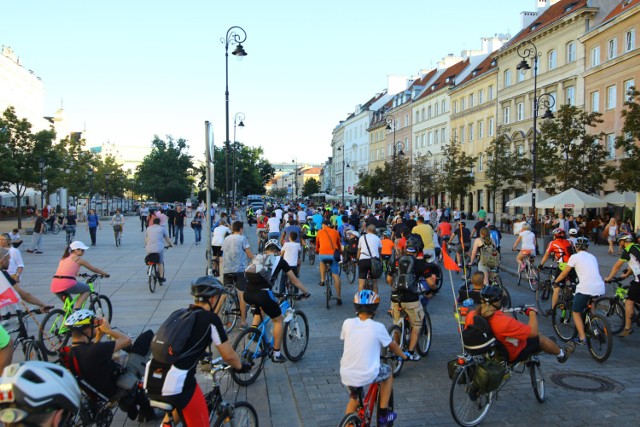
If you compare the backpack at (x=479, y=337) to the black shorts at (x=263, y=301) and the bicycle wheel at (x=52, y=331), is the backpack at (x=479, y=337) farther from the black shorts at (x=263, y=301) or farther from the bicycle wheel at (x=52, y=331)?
the bicycle wheel at (x=52, y=331)

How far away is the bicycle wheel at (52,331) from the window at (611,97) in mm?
35107

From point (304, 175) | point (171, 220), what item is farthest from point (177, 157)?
point (304, 175)

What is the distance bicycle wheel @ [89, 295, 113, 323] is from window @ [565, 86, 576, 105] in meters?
38.2

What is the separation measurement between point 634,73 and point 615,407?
3139 cm

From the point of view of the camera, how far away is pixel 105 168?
70812mm

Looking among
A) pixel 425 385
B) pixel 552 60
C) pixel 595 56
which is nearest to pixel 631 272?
pixel 425 385

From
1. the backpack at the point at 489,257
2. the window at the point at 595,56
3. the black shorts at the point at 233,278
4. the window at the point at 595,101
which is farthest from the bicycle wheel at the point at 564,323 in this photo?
the window at the point at 595,56

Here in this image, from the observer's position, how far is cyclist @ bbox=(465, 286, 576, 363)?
5.35 meters

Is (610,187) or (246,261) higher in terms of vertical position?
(610,187)

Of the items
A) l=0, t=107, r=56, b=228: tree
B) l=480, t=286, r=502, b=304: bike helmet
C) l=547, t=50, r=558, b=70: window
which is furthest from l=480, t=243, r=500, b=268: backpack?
l=547, t=50, r=558, b=70: window

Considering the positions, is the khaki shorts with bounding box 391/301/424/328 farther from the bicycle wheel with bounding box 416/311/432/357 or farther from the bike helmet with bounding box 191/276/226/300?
the bike helmet with bounding box 191/276/226/300

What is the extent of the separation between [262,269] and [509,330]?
2.96m

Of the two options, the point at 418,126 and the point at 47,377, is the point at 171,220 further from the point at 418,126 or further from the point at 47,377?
the point at 418,126

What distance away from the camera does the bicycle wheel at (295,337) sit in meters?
7.22
